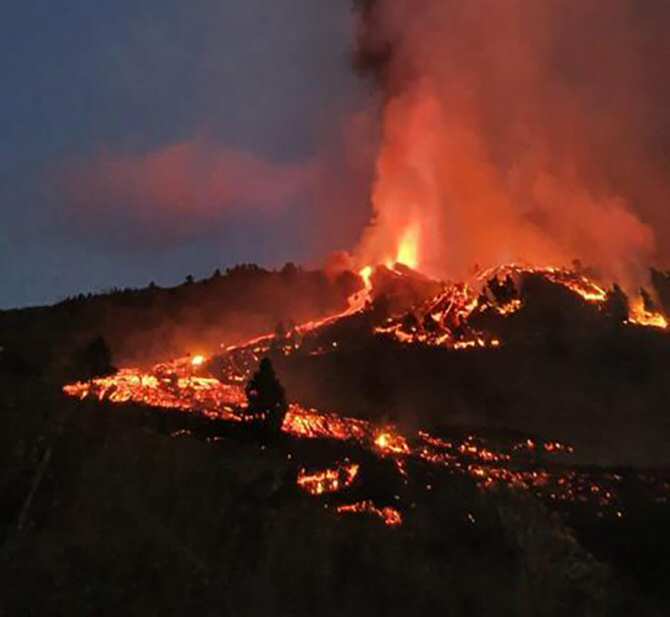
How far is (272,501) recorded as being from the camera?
132 feet

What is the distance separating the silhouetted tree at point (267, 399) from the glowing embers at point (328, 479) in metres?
4.50

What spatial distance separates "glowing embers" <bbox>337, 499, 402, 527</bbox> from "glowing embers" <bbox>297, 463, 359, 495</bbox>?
5.44 feet

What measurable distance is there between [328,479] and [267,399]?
23.7 ft

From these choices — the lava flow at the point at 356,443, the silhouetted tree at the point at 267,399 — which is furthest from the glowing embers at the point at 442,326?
the silhouetted tree at the point at 267,399

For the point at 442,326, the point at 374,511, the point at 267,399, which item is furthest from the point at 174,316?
the point at 374,511

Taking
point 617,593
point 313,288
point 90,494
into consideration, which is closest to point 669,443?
point 617,593

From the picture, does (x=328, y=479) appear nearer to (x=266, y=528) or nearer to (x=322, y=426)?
(x=266, y=528)

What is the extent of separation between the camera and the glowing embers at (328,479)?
42.8m

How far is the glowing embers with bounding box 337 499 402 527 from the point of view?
40219 mm

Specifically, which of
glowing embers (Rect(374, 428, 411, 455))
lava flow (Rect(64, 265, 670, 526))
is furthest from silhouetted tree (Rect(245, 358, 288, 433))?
glowing embers (Rect(374, 428, 411, 455))

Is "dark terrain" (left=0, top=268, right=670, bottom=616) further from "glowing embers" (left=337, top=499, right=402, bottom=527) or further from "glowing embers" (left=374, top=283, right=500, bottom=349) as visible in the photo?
"glowing embers" (left=374, top=283, right=500, bottom=349)

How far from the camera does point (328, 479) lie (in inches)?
1725

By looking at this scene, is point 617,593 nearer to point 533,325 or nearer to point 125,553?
point 125,553

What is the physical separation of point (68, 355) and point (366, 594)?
32977 millimetres
